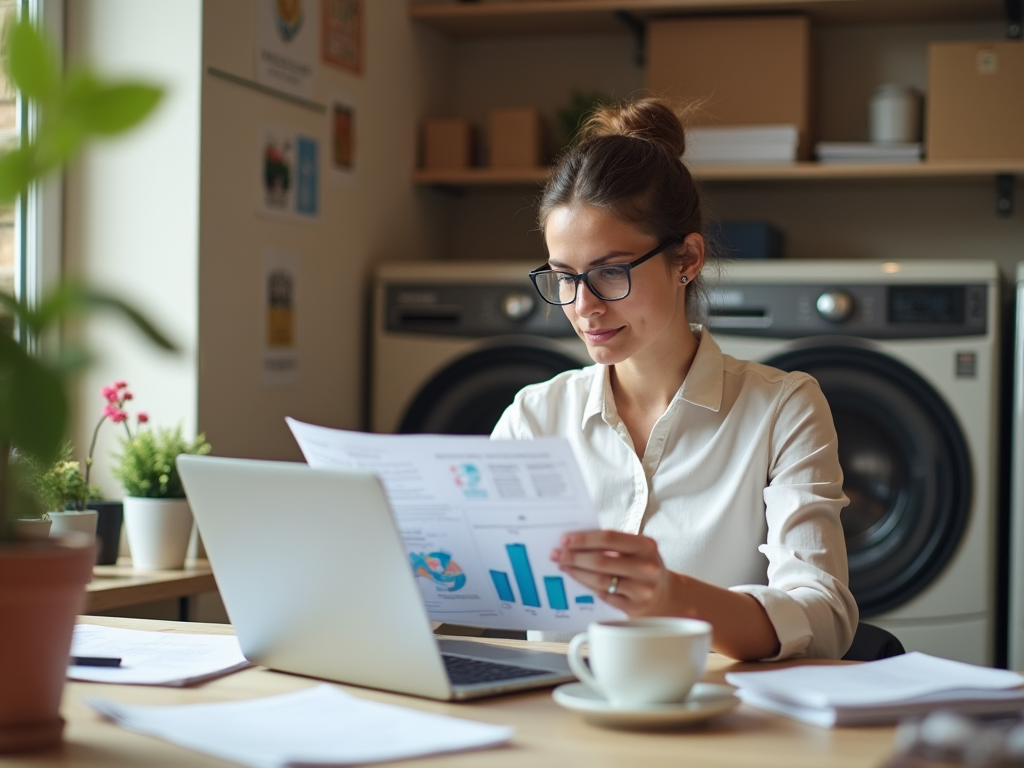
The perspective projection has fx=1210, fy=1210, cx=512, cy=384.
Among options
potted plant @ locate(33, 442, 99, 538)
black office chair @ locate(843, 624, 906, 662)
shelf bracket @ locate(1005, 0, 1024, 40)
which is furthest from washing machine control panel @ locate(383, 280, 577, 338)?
black office chair @ locate(843, 624, 906, 662)

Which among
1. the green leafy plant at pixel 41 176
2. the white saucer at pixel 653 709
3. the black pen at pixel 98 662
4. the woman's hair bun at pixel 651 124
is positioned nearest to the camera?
the green leafy plant at pixel 41 176

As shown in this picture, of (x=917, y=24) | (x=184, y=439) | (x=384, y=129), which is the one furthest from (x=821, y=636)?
(x=917, y=24)

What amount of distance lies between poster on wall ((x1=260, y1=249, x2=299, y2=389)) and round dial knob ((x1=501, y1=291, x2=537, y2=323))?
49 centimetres

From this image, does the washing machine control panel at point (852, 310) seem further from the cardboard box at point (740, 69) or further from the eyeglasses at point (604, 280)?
the eyeglasses at point (604, 280)

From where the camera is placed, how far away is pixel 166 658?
44.9 inches

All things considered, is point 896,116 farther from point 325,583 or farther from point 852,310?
point 325,583

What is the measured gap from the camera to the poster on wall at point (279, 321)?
2.50m

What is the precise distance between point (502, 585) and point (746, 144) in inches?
80.3

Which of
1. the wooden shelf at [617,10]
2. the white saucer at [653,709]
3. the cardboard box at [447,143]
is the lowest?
the white saucer at [653,709]

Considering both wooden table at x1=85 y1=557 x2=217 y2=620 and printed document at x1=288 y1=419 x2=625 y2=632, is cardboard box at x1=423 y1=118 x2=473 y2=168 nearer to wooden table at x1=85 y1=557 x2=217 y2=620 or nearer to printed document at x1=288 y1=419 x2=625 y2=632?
wooden table at x1=85 y1=557 x2=217 y2=620

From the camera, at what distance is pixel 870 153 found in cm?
285

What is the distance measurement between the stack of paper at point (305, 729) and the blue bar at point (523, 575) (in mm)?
168

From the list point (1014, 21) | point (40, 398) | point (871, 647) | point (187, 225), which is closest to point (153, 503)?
point (187, 225)

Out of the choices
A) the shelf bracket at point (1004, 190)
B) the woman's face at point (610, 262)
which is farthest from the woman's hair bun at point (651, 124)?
the shelf bracket at point (1004, 190)
